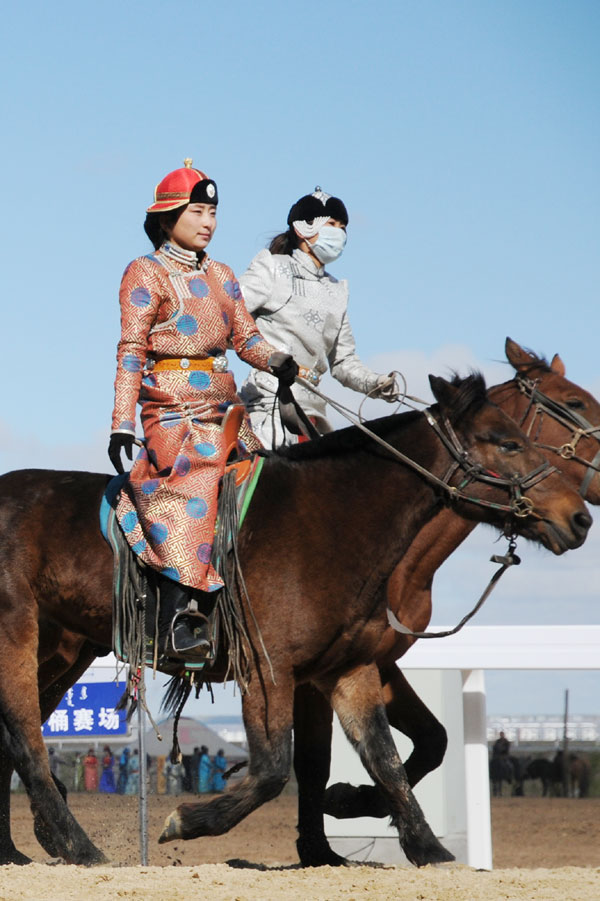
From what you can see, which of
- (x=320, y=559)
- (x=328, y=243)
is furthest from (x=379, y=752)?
(x=328, y=243)

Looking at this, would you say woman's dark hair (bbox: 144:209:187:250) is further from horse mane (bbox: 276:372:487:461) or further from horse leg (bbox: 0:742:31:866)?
horse leg (bbox: 0:742:31:866)

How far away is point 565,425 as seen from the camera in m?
7.23

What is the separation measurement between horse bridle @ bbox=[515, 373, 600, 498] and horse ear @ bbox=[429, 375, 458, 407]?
1.17 meters

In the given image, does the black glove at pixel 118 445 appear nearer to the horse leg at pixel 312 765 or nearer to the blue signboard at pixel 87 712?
the horse leg at pixel 312 765

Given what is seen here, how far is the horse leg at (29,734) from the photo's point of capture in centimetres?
603

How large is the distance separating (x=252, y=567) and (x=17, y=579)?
110 cm

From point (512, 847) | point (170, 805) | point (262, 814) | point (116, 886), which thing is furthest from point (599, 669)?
point (262, 814)

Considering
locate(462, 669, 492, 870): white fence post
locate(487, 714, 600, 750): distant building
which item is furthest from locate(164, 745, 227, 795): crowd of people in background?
locate(462, 669, 492, 870): white fence post

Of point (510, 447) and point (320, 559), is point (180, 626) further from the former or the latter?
point (510, 447)

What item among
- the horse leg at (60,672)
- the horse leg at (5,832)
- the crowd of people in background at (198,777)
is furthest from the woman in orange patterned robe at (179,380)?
the crowd of people in background at (198,777)

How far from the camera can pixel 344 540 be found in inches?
231

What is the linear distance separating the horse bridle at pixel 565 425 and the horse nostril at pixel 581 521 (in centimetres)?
115

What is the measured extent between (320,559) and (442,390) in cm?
92

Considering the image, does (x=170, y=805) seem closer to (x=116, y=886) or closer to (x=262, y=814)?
(x=262, y=814)
